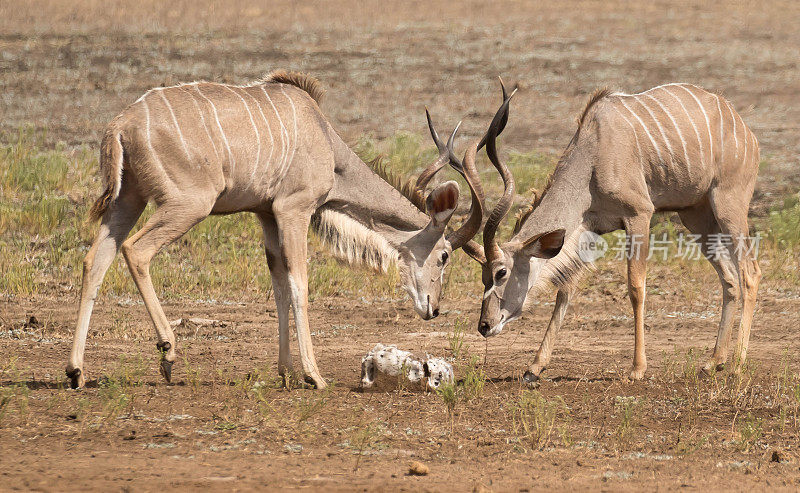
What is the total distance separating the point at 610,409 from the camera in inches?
269

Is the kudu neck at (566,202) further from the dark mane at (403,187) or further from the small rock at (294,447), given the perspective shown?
the small rock at (294,447)

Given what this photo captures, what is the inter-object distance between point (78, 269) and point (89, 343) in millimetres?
2403

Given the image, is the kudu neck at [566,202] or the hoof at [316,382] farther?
the kudu neck at [566,202]

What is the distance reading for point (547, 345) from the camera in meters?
8.00

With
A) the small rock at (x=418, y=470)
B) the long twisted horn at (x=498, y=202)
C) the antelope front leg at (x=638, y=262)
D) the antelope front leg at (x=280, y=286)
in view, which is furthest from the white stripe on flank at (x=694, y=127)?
the small rock at (x=418, y=470)

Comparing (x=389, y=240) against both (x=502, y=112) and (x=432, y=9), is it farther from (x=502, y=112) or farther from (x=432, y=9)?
(x=432, y=9)

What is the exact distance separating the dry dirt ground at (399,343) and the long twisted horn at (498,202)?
68 cm

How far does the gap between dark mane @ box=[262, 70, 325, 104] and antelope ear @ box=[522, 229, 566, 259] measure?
1792 millimetres

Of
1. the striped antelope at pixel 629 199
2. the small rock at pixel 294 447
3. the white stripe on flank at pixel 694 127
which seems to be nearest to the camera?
the small rock at pixel 294 447

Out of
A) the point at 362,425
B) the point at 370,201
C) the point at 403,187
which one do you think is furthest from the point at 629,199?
the point at 362,425

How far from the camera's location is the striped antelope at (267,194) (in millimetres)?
6867

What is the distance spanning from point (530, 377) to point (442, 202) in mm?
1369

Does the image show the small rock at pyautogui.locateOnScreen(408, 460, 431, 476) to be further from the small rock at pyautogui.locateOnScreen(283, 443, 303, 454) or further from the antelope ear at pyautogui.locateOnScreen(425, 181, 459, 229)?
the antelope ear at pyautogui.locateOnScreen(425, 181, 459, 229)

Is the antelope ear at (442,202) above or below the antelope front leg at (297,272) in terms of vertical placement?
above
